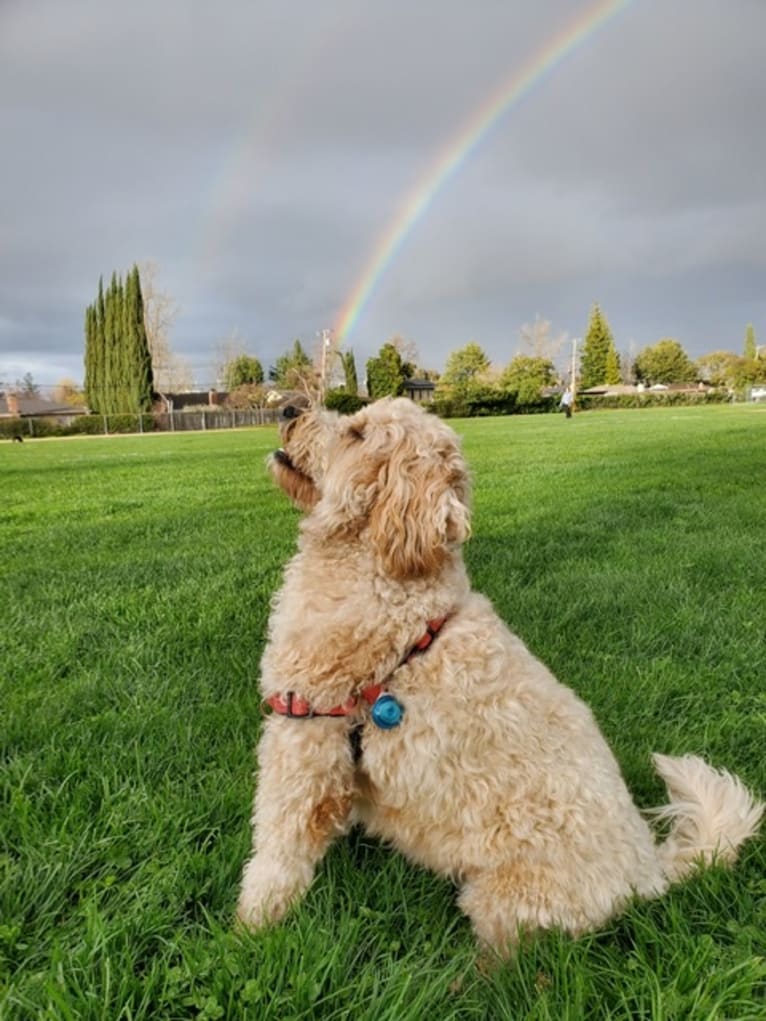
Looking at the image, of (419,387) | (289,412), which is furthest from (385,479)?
(419,387)

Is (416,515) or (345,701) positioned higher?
(416,515)

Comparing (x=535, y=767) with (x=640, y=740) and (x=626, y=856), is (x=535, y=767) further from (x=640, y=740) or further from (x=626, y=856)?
(x=640, y=740)

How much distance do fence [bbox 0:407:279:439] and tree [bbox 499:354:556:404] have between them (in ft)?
87.6

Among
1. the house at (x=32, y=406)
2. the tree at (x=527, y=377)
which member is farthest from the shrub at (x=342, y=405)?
the house at (x=32, y=406)

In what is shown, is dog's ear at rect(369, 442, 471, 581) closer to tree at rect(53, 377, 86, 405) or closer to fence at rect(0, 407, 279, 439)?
fence at rect(0, 407, 279, 439)

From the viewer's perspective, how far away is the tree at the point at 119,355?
62.9m

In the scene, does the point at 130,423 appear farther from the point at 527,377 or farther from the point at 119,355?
the point at 527,377

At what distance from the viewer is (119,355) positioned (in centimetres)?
6359

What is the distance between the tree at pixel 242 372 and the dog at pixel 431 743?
8726 cm

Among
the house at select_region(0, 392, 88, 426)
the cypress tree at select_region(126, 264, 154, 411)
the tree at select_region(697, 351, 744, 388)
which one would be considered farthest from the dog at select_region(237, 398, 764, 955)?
the tree at select_region(697, 351, 744, 388)

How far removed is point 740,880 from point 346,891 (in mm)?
1372

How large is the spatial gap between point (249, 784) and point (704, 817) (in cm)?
176

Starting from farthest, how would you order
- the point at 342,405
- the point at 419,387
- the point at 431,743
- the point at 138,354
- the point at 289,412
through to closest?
1. the point at 419,387
2. the point at 138,354
3. the point at 342,405
4. the point at 289,412
5. the point at 431,743

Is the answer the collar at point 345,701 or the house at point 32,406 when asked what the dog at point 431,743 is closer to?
the collar at point 345,701
